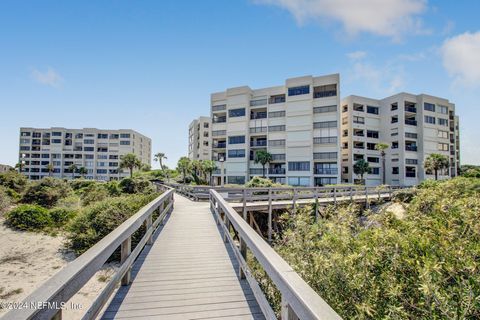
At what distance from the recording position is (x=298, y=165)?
4191 centimetres

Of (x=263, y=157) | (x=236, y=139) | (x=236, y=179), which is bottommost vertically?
(x=236, y=179)

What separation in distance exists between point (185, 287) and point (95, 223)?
8241 mm

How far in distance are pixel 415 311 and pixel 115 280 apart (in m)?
3.64

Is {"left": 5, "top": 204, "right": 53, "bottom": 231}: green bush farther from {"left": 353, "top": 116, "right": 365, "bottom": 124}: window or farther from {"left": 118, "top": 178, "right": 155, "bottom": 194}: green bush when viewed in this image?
{"left": 353, "top": 116, "right": 365, "bottom": 124}: window

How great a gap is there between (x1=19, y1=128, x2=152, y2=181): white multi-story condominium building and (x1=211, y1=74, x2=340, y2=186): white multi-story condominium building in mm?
46757

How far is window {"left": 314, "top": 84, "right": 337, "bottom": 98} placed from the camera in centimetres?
4203

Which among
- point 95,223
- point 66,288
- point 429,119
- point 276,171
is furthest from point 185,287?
point 429,119

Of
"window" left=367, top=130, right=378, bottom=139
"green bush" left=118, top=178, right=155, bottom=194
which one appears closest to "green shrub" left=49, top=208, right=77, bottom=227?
"green bush" left=118, top=178, right=155, bottom=194

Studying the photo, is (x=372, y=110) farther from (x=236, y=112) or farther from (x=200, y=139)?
(x=200, y=139)

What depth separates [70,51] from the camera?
39.7 feet

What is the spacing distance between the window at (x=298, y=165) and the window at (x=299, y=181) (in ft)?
4.90

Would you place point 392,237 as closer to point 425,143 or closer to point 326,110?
point 326,110

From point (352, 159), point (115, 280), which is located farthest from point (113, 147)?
point (115, 280)

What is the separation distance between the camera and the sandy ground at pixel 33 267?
25.6ft
